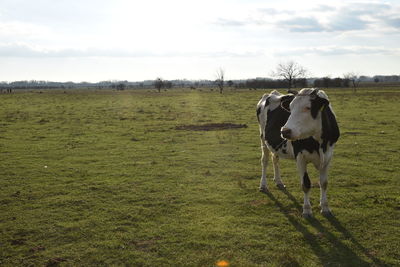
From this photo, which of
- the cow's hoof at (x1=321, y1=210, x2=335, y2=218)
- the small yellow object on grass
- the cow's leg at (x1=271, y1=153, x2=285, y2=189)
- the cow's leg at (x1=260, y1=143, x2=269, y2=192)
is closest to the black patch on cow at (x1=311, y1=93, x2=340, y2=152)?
the cow's hoof at (x1=321, y1=210, x2=335, y2=218)

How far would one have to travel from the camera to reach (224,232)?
7.61 m

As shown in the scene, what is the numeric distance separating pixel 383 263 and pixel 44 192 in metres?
9.02

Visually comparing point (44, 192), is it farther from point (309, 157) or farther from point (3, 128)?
point (3, 128)

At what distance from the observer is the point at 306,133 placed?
7.35 meters

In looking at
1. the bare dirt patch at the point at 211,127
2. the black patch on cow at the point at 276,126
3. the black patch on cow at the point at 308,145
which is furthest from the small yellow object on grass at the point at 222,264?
the bare dirt patch at the point at 211,127

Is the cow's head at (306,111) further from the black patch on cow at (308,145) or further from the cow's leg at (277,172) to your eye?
the cow's leg at (277,172)

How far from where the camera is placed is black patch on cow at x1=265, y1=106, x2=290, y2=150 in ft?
30.5

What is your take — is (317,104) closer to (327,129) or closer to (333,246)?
(327,129)

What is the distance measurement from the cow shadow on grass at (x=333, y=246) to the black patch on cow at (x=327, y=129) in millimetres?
1723

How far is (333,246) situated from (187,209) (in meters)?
3.59


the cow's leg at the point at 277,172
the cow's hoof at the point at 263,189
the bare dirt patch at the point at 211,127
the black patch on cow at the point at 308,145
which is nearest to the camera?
the black patch on cow at the point at 308,145

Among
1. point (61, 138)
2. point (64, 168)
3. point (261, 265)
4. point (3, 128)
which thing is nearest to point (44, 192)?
point (64, 168)

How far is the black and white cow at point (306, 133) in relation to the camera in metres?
7.26

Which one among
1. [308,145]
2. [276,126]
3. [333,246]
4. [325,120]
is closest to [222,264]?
[333,246]
